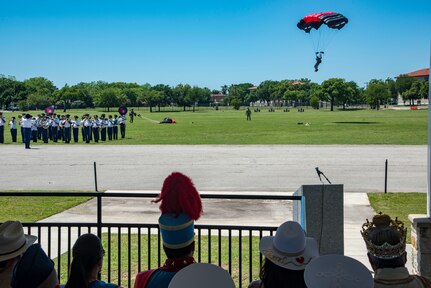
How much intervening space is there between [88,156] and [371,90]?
483ft

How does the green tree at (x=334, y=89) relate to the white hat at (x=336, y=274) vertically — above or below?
above

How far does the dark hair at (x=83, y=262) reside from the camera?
3303 mm

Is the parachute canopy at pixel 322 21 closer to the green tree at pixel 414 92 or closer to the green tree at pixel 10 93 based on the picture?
the green tree at pixel 10 93

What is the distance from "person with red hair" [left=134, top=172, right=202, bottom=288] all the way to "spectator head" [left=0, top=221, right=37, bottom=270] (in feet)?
2.65

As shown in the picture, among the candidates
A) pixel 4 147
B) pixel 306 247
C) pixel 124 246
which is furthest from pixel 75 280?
pixel 4 147

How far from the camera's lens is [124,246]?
32.3 feet

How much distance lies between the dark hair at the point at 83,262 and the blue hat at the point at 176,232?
1.53ft

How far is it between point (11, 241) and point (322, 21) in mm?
46827

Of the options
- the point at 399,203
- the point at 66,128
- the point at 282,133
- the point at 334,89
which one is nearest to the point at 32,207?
the point at 399,203

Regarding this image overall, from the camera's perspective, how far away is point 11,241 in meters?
3.71

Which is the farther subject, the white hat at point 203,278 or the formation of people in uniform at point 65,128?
the formation of people in uniform at point 65,128

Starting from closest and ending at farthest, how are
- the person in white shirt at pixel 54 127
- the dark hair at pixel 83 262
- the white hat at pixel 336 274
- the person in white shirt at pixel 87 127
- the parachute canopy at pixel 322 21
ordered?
the white hat at pixel 336 274 → the dark hair at pixel 83 262 → the person in white shirt at pixel 87 127 → the person in white shirt at pixel 54 127 → the parachute canopy at pixel 322 21

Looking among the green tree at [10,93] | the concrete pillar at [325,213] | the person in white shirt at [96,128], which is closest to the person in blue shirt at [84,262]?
the concrete pillar at [325,213]

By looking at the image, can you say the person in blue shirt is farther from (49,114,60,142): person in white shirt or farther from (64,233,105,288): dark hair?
(49,114,60,142): person in white shirt
